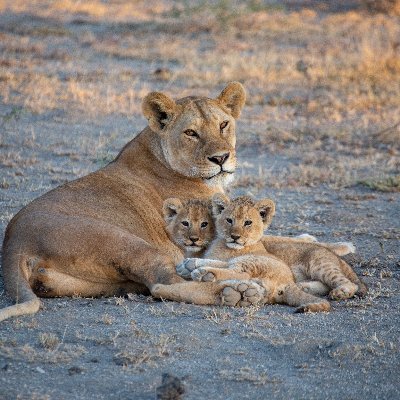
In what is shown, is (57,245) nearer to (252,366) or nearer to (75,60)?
(252,366)

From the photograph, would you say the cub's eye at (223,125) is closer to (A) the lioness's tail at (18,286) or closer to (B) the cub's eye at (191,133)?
(B) the cub's eye at (191,133)

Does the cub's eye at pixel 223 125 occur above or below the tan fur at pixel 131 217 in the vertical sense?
above

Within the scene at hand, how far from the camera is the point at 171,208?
6.68 m

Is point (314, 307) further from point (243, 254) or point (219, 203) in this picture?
point (219, 203)

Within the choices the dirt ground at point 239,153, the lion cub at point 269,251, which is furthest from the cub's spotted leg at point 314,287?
the dirt ground at point 239,153

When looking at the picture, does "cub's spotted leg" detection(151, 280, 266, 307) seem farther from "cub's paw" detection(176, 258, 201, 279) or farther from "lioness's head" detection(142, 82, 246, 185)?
"lioness's head" detection(142, 82, 246, 185)

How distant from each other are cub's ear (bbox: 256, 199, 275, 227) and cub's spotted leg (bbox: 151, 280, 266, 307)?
2.65 feet

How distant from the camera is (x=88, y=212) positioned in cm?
643

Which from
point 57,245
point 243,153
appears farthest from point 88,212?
point 243,153

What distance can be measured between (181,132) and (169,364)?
259 centimetres

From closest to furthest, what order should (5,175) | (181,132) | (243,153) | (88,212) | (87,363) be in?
(87,363), (88,212), (181,132), (5,175), (243,153)

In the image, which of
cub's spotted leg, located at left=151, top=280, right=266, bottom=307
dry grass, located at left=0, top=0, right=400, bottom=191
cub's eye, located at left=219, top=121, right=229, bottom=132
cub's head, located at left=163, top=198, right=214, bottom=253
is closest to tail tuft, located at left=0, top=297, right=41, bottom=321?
cub's spotted leg, located at left=151, top=280, right=266, bottom=307

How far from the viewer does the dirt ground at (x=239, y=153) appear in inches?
194

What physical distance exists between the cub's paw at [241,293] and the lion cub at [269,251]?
214 mm
